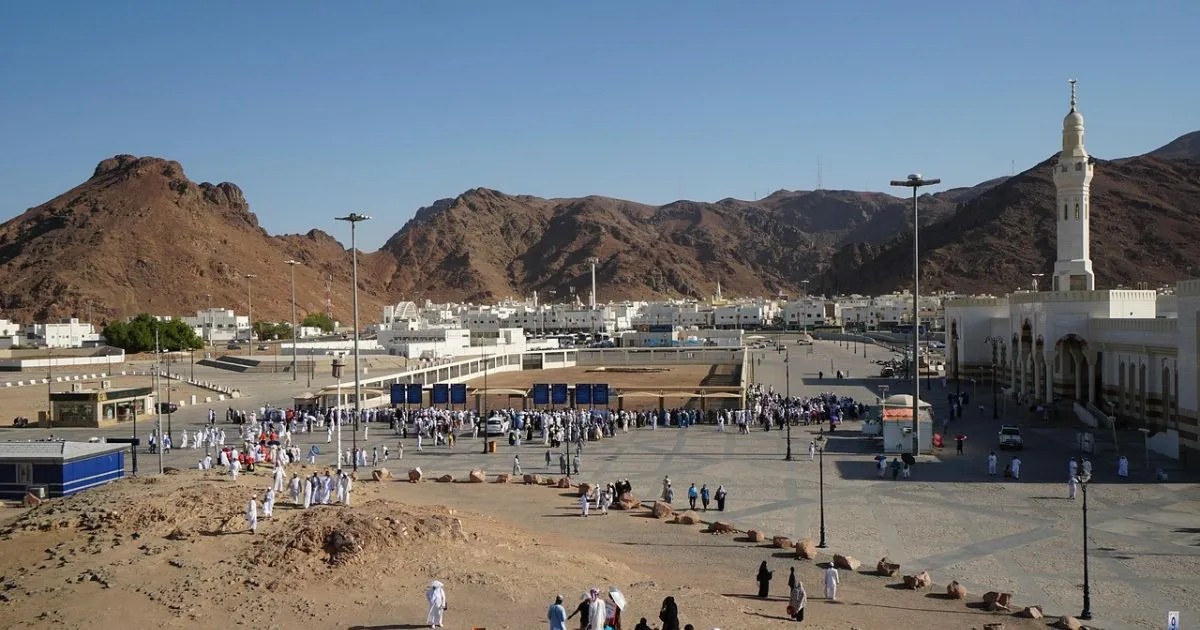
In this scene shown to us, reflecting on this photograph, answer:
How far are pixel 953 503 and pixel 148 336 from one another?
78.0 meters

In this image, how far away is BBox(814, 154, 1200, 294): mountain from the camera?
514 feet

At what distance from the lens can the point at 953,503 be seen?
2317 centimetres

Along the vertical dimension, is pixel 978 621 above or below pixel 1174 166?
below

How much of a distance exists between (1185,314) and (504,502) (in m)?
22.0

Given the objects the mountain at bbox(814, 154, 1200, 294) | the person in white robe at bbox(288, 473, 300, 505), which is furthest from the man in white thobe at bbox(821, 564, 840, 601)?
the mountain at bbox(814, 154, 1200, 294)

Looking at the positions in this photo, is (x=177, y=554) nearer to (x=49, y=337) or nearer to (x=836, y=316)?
(x=49, y=337)

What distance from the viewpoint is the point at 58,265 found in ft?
477

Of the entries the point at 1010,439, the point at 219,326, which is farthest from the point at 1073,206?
the point at 219,326

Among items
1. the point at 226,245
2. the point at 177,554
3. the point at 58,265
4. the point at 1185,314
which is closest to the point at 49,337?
the point at 58,265

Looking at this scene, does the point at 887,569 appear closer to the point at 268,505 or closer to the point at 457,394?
the point at 268,505

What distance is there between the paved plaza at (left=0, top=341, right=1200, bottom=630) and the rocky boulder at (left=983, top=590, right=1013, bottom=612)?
50 cm

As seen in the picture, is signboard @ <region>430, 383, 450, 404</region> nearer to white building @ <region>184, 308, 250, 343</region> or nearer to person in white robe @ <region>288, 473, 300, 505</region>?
person in white robe @ <region>288, 473, 300, 505</region>

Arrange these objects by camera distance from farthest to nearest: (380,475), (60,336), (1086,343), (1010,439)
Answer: (60,336), (1086,343), (1010,439), (380,475)

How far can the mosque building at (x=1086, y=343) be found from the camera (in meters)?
29.1
